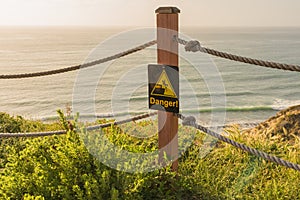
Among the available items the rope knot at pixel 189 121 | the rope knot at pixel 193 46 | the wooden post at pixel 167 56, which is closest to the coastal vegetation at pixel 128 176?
the wooden post at pixel 167 56

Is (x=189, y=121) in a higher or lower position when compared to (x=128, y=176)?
higher

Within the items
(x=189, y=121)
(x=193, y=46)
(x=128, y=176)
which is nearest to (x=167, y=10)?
(x=193, y=46)

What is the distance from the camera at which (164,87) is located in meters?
3.12

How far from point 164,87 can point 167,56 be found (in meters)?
0.24

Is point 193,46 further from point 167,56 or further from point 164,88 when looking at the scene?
point 164,88

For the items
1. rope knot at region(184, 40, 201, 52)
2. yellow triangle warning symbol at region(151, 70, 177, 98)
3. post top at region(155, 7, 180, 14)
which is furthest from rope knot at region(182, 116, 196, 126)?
post top at region(155, 7, 180, 14)

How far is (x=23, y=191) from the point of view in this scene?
2783 millimetres

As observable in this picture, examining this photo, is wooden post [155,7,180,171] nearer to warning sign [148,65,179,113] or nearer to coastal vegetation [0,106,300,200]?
warning sign [148,65,179,113]

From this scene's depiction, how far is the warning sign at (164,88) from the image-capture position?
10.1ft

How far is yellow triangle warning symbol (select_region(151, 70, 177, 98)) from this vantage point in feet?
10.1

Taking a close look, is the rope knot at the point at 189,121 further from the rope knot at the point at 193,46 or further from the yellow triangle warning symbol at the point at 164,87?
the rope knot at the point at 193,46

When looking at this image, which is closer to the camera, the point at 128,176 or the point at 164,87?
the point at 128,176

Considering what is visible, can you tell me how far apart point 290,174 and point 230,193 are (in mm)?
607

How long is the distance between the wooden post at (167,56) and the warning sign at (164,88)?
7 centimetres
